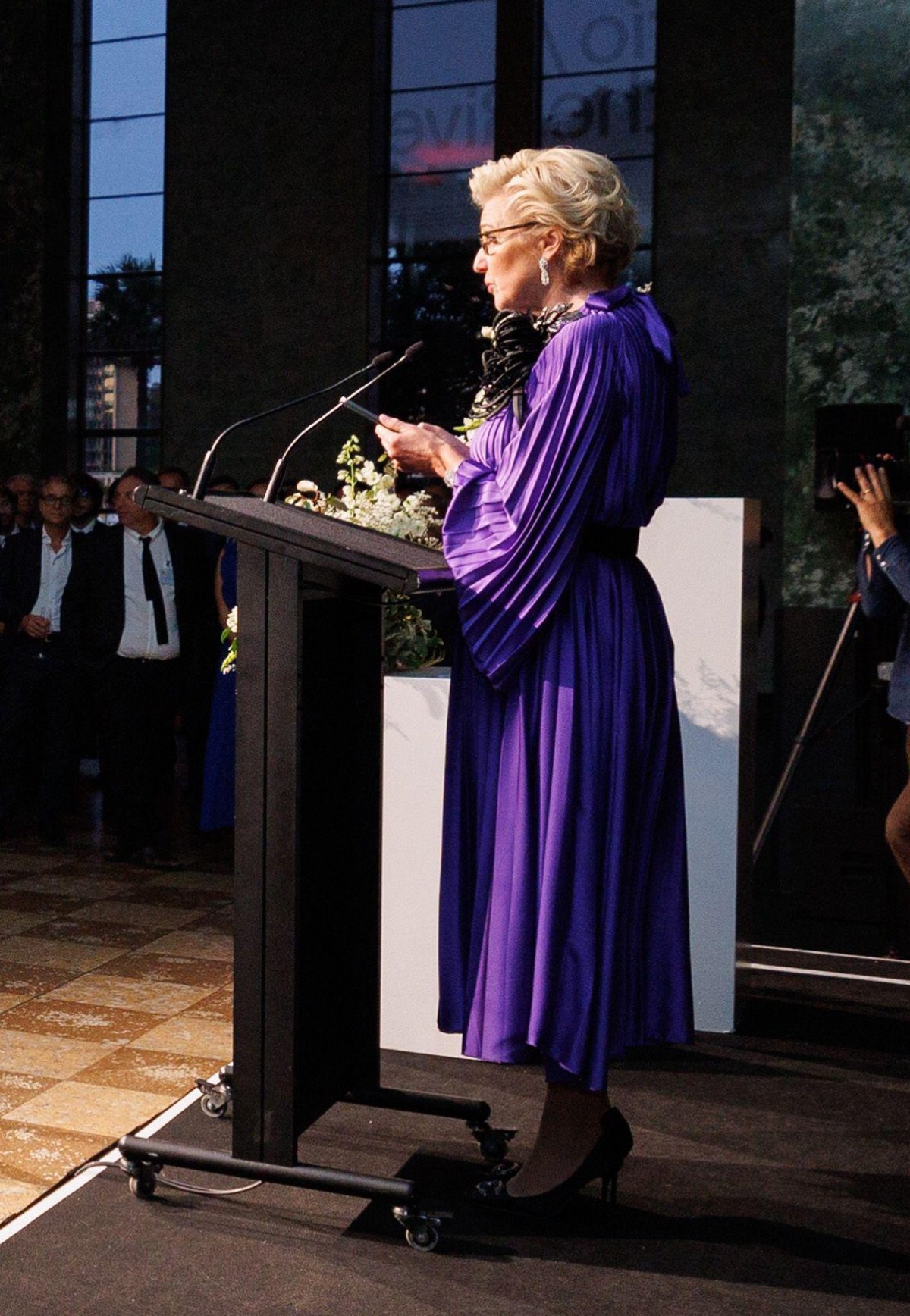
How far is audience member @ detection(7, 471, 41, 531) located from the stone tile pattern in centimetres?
306

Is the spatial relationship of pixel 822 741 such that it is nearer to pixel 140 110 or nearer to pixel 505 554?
pixel 505 554

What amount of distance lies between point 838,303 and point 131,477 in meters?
2.89

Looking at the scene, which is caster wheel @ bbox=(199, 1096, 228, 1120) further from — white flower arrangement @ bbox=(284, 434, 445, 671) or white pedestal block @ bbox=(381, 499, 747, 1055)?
white flower arrangement @ bbox=(284, 434, 445, 671)

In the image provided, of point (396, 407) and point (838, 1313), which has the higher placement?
point (396, 407)

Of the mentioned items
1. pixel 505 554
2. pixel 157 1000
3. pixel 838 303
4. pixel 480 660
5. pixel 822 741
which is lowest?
pixel 157 1000

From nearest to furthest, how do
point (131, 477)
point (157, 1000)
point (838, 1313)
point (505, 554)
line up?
point (838, 1313)
point (505, 554)
point (157, 1000)
point (131, 477)

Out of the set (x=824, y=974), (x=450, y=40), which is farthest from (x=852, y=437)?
(x=450, y=40)

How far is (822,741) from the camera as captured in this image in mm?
5988

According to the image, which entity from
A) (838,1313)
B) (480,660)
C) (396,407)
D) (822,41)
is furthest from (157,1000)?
(396,407)

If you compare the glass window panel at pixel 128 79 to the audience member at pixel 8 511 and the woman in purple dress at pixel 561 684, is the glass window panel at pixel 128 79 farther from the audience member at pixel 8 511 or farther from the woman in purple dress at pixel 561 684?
the woman in purple dress at pixel 561 684

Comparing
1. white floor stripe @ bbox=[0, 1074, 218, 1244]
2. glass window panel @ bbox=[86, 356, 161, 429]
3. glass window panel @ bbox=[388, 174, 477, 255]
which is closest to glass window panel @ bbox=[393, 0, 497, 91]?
glass window panel @ bbox=[388, 174, 477, 255]

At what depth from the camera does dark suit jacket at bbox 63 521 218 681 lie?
5551mm

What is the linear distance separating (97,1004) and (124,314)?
9.92 m

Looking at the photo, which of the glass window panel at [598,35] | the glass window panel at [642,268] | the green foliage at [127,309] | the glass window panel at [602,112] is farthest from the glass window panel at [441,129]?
the green foliage at [127,309]
